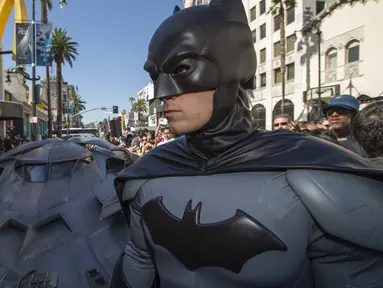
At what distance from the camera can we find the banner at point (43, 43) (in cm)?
1534

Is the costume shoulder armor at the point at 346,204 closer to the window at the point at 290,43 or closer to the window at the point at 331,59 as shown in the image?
the window at the point at 331,59

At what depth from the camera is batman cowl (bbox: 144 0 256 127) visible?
1.15 metres

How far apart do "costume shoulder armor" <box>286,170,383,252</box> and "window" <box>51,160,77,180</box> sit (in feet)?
7.42

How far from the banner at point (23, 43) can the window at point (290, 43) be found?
2036 centimetres

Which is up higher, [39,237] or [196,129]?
[196,129]

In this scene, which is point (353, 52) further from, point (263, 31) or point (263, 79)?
point (263, 31)

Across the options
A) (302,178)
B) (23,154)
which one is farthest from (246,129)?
(23,154)

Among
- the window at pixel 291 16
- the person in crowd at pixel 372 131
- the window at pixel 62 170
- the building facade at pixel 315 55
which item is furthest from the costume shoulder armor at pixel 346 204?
the window at pixel 291 16

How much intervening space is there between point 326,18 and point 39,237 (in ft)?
81.0

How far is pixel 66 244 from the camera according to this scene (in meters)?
2.33

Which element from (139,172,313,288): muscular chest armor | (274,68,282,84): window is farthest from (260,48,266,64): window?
(139,172,313,288): muscular chest armor

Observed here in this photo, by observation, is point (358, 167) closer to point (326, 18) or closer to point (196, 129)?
point (196, 129)

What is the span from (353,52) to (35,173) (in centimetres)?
2195

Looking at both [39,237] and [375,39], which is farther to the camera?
[375,39]
